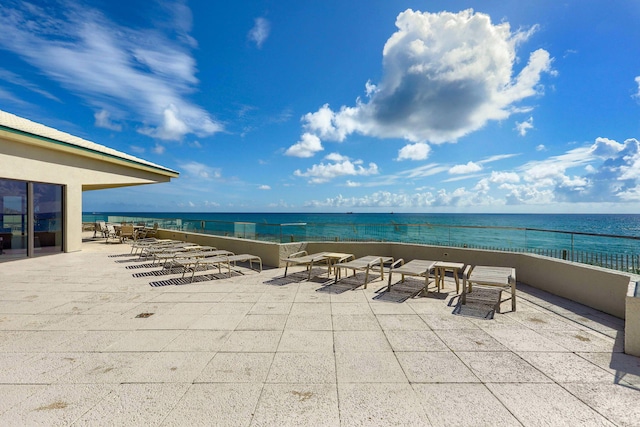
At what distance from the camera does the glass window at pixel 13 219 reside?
9523 mm

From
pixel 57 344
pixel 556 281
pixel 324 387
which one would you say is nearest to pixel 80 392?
pixel 57 344

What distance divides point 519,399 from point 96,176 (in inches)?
592

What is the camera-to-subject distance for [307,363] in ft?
9.75

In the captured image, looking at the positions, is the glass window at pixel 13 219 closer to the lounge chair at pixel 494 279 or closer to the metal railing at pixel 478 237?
the metal railing at pixel 478 237

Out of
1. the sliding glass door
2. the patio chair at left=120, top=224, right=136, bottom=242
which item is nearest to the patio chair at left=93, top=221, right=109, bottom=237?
the patio chair at left=120, top=224, right=136, bottom=242

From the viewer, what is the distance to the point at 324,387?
100 inches

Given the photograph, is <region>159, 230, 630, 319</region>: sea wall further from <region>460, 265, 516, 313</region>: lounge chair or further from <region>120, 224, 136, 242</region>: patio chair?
<region>120, 224, 136, 242</region>: patio chair

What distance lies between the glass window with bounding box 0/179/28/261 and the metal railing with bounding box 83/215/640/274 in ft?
20.1

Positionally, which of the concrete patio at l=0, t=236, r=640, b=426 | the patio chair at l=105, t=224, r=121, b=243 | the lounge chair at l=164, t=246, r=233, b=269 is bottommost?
the concrete patio at l=0, t=236, r=640, b=426

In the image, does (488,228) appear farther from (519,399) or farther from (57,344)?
(57,344)

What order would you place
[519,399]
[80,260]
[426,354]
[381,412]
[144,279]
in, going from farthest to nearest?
[80,260], [144,279], [426,354], [519,399], [381,412]

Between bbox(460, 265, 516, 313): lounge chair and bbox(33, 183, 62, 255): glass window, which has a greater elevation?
bbox(33, 183, 62, 255): glass window

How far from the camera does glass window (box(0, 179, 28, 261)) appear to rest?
9523mm

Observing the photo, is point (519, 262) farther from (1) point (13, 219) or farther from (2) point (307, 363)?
(1) point (13, 219)
